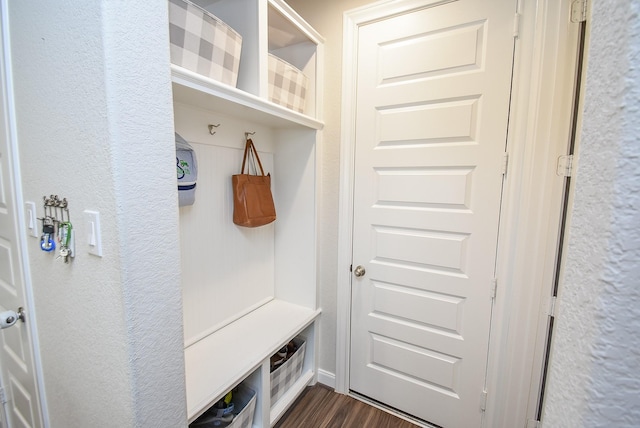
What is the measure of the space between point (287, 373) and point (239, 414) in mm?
445

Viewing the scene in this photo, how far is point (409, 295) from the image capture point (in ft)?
5.39

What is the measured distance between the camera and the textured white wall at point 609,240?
0.87ft

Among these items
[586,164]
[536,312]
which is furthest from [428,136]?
[586,164]

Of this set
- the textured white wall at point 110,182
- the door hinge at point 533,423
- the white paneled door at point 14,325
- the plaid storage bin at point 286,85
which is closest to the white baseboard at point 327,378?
the door hinge at point 533,423

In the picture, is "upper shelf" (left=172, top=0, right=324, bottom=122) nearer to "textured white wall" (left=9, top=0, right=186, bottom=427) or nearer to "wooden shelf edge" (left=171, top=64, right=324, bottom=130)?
"wooden shelf edge" (left=171, top=64, right=324, bottom=130)

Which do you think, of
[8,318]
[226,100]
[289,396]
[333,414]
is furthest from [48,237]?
[333,414]

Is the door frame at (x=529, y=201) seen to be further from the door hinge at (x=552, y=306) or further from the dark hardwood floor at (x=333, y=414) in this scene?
the dark hardwood floor at (x=333, y=414)

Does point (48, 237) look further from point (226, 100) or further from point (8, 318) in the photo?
point (226, 100)

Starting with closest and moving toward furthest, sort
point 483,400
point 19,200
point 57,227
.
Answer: point 57,227, point 19,200, point 483,400

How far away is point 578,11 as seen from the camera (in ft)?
3.72

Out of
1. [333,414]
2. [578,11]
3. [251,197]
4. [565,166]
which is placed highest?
[578,11]

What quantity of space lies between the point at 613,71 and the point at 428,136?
4.14ft

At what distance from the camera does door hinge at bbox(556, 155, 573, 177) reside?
1.20 metres

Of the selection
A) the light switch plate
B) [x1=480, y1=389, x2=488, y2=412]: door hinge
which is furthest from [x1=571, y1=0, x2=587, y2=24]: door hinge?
the light switch plate
